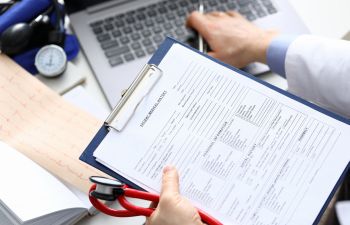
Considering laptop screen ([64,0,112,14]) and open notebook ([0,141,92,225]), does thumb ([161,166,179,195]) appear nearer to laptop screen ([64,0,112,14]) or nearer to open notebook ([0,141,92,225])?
open notebook ([0,141,92,225])

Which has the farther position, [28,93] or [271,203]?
[28,93]

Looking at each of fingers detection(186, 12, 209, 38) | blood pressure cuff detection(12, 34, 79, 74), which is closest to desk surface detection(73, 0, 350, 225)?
blood pressure cuff detection(12, 34, 79, 74)

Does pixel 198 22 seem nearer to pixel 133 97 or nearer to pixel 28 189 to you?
pixel 133 97

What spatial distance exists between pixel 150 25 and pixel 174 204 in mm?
389

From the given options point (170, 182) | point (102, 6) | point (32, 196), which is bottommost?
point (32, 196)

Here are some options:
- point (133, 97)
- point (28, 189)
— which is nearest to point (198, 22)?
point (133, 97)

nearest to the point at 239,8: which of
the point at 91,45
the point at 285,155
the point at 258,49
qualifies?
the point at 258,49

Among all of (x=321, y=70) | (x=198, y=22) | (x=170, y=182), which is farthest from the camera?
(x=198, y=22)

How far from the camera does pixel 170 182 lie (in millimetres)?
510

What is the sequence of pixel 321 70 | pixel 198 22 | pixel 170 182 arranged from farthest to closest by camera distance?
pixel 198 22 < pixel 321 70 < pixel 170 182

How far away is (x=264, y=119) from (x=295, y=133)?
0.13ft

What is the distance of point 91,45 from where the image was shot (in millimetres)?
777

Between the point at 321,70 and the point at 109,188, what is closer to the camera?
the point at 109,188

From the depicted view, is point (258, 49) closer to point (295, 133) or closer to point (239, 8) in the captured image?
point (239, 8)
